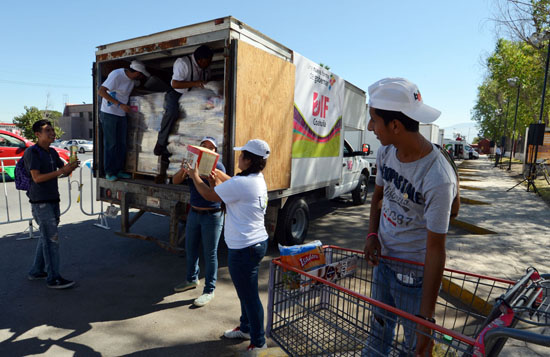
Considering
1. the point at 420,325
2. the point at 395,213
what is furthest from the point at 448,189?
the point at 420,325

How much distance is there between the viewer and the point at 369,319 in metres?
2.02

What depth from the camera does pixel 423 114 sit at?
1663 mm

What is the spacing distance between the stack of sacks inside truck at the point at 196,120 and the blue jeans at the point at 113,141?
90 centimetres

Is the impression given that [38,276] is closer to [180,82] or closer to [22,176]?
[22,176]

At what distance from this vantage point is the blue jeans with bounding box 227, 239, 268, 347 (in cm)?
281

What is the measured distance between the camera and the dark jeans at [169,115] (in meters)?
4.68

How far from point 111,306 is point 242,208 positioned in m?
2.14

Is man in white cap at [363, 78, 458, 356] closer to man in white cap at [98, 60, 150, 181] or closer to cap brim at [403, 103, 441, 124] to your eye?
cap brim at [403, 103, 441, 124]

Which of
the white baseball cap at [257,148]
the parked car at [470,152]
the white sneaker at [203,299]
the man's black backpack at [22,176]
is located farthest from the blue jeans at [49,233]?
the parked car at [470,152]

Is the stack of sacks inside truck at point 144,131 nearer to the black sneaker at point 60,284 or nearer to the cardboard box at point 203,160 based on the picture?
the black sneaker at point 60,284

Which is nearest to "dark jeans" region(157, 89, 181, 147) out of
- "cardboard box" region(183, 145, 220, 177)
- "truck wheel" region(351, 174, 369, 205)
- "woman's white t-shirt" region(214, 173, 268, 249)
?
"cardboard box" region(183, 145, 220, 177)

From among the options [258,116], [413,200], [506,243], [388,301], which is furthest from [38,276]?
[506,243]

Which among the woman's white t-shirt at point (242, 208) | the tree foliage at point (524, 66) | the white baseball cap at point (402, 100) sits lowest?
the woman's white t-shirt at point (242, 208)

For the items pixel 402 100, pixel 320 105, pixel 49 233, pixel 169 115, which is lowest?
pixel 49 233
